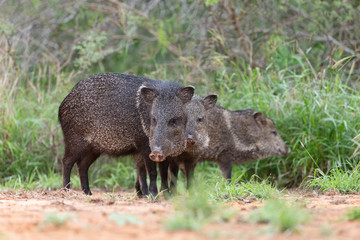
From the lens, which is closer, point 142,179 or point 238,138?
point 142,179

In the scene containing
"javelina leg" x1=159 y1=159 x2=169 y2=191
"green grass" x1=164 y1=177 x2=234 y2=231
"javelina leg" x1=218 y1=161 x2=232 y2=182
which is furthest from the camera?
"javelina leg" x1=218 y1=161 x2=232 y2=182

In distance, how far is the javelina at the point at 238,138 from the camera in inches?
245

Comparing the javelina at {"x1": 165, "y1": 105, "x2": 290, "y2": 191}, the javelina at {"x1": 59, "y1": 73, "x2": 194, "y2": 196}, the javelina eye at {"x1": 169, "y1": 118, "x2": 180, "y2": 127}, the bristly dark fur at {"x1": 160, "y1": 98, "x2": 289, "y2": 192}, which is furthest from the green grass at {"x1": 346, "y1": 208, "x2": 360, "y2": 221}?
the javelina at {"x1": 165, "y1": 105, "x2": 290, "y2": 191}

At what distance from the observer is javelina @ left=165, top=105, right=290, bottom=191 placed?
6220 millimetres

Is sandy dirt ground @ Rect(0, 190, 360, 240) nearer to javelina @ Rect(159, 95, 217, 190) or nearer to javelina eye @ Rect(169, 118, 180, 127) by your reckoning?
javelina eye @ Rect(169, 118, 180, 127)

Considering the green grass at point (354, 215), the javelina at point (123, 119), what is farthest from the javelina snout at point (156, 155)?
the green grass at point (354, 215)

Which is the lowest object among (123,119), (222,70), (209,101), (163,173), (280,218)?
(163,173)

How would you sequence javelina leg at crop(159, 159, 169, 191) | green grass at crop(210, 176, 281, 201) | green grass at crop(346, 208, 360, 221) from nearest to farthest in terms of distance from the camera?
1. green grass at crop(346, 208, 360, 221)
2. green grass at crop(210, 176, 281, 201)
3. javelina leg at crop(159, 159, 169, 191)

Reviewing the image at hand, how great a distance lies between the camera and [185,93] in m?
4.89

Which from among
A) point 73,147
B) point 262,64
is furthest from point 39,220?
point 262,64

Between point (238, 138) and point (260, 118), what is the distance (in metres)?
0.37

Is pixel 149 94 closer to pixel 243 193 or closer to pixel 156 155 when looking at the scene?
pixel 156 155

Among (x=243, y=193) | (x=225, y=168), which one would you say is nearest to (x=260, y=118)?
(x=225, y=168)

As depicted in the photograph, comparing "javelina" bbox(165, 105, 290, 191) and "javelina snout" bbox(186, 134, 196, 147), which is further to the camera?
"javelina" bbox(165, 105, 290, 191)
